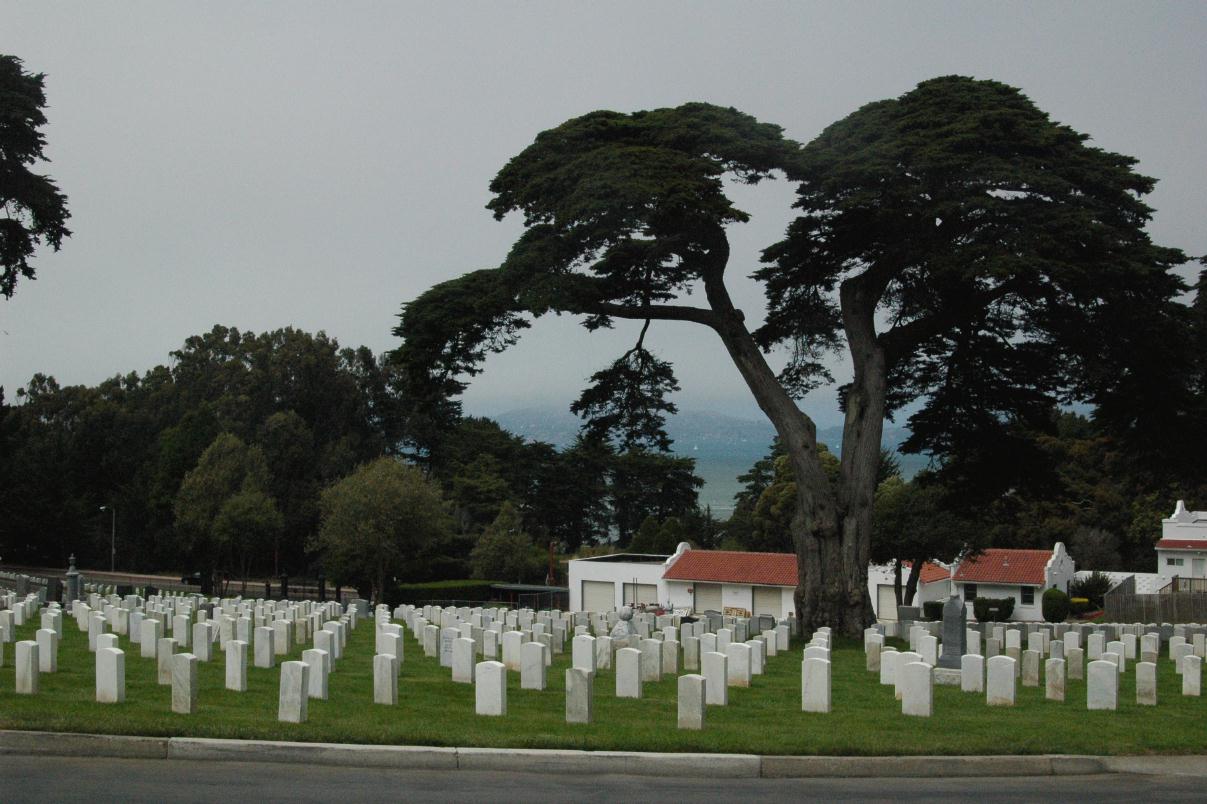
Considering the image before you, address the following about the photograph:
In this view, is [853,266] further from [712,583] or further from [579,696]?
[712,583]

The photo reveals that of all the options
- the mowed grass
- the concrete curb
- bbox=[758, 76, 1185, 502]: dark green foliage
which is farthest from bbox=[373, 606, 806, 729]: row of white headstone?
bbox=[758, 76, 1185, 502]: dark green foliage

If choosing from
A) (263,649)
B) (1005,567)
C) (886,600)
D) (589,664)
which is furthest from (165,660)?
(1005,567)

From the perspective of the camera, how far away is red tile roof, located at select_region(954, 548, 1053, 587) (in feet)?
176

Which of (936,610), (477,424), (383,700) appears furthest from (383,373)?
(383,700)

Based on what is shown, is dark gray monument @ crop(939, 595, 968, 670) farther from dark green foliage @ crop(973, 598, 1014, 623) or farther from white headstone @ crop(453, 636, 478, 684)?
dark green foliage @ crop(973, 598, 1014, 623)

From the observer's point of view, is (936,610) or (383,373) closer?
(936,610)

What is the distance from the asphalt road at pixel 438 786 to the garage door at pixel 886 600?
4529cm

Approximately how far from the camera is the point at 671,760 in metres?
10.7

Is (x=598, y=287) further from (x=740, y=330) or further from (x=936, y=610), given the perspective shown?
(x=936, y=610)

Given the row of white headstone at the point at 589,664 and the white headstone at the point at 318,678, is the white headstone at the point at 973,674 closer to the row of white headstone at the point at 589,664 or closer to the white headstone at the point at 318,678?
the row of white headstone at the point at 589,664

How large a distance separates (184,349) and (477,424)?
21.7 metres

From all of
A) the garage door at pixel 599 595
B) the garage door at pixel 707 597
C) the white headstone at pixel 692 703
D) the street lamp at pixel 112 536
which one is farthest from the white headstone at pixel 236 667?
the street lamp at pixel 112 536

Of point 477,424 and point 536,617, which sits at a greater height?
point 477,424

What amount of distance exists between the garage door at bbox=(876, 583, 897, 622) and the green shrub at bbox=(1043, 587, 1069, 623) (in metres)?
7.06
